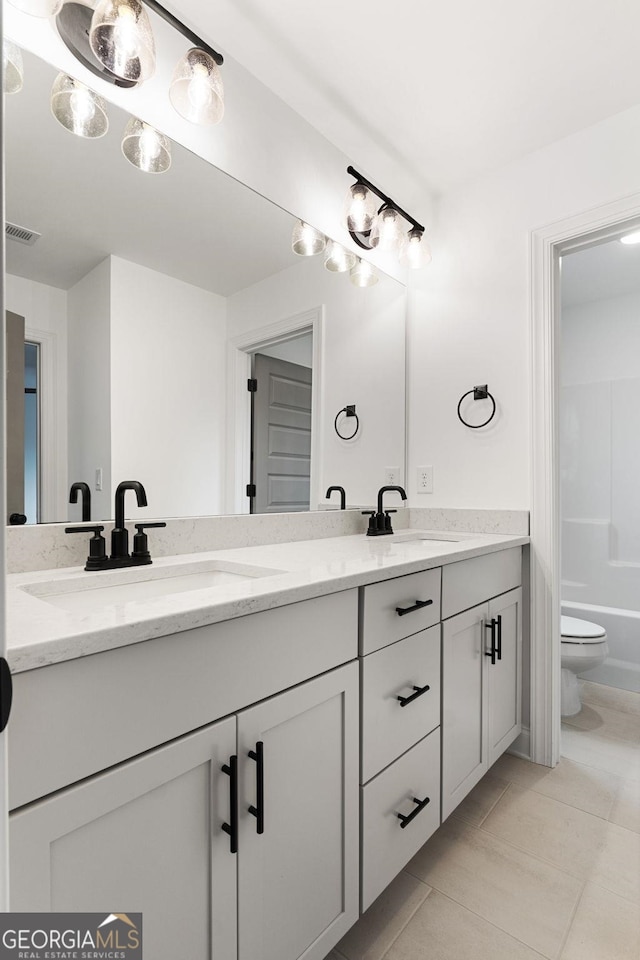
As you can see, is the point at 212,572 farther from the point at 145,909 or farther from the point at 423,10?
the point at 423,10

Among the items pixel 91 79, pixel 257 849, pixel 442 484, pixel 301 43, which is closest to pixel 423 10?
pixel 301 43

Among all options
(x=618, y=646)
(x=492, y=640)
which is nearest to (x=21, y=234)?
(x=492, y=640)

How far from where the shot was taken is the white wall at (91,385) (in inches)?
47.9

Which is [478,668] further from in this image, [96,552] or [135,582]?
[96,552]

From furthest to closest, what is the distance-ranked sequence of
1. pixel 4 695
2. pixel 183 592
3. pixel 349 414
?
1. pixel 349 414
2. pixel 183 592
3. pixel 4 695

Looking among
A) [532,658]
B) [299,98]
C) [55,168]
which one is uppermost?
[299,98]

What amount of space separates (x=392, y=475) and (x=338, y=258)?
3.06 ft

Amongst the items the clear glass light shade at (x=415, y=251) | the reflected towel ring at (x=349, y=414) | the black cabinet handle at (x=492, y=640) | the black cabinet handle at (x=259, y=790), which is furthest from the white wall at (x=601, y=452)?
the black cabinet handle at (x=259, y=790)

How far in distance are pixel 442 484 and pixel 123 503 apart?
4.73ft

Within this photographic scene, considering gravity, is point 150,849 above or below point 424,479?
below

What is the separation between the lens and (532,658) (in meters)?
1.98

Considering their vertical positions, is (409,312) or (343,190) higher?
(343,190)

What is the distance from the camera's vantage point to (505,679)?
183 centimetres

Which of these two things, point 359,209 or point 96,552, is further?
point 359,209
